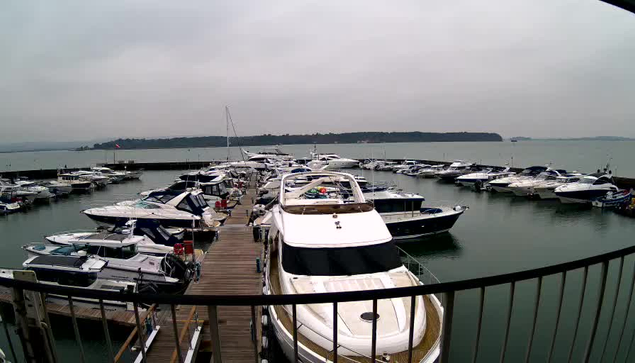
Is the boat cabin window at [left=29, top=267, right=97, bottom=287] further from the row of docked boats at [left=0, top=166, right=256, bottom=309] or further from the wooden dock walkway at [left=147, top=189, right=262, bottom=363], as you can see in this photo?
the wooden dock walkway at [left=147, top=189, right=262, bottom=363]

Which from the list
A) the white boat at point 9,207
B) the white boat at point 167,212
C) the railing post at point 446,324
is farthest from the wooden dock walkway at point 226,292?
the white boat at point 9,207

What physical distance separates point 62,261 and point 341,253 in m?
9.47

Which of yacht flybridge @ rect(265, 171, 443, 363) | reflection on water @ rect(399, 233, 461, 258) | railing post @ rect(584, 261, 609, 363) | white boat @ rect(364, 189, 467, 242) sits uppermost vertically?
railing post @ rect(584, 261, 609, 363)

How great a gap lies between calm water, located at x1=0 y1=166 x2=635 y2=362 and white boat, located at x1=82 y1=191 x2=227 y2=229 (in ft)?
14.0

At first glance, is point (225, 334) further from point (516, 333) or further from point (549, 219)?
point (549, 219)

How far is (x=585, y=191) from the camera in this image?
2722cm

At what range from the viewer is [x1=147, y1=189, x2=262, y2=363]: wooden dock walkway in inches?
269

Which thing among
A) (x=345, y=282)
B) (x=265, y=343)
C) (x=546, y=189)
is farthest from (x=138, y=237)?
(x=546, y=189)

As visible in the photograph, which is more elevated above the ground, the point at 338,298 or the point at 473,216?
the point at 338,298

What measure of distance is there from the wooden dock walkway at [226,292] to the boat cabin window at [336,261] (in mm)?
1877

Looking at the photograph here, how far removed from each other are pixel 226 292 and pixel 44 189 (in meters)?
34.6

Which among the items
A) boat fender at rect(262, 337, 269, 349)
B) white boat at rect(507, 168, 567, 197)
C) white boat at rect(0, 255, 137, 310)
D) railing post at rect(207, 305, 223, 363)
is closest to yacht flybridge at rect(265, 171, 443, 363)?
boat fender at rect(262, 337, 269, 349)

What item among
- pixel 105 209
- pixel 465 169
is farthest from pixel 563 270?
pixel 465 169

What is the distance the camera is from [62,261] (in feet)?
34.6
